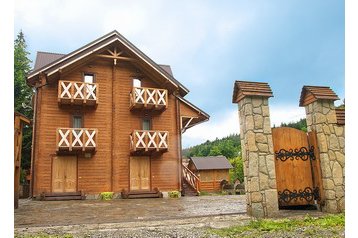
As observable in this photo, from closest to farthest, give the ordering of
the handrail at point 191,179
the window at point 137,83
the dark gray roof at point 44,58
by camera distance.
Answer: the window at point 137,83 → the dark gray roof at point 44,58 → the handrail at point 191,179

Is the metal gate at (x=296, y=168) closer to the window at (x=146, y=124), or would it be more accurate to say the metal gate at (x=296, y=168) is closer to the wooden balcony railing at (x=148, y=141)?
the wooden balcony railing at (x=148, y=141)

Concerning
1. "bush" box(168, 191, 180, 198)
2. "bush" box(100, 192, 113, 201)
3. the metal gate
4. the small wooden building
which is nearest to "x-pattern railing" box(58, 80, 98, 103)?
"bush" box(100, 192, 113, 201)

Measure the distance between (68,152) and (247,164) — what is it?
12.7 metres

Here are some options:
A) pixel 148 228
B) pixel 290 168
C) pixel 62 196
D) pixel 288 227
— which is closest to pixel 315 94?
pixel 290 168

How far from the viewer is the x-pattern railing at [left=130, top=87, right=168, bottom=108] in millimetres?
19141

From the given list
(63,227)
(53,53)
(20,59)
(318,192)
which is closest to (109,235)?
(63,227)

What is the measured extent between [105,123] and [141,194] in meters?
4.52

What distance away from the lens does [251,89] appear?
8031mm

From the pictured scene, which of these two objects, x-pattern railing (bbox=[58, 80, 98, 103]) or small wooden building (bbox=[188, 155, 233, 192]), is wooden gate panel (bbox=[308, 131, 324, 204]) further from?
small wooden building (bbox=[188, 155, 233, 192])

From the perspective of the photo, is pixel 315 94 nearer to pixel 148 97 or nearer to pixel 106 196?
pixel 148 97

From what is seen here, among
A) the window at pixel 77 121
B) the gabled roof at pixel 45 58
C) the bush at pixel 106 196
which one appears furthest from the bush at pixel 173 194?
the gabled roof at pixel 45 58

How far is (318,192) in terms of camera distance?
813cm

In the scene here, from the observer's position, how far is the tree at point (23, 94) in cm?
2482

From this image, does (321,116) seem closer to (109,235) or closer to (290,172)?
(290,172)
